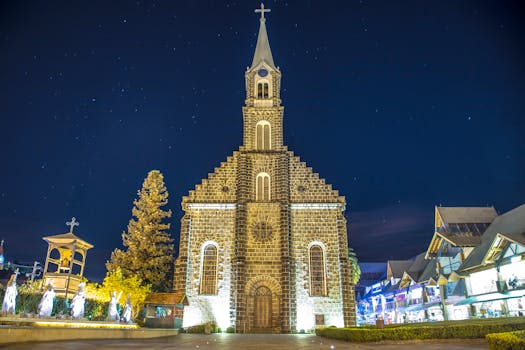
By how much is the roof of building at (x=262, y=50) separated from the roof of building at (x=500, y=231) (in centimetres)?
2447

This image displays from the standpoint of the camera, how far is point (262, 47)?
3825 centimetres

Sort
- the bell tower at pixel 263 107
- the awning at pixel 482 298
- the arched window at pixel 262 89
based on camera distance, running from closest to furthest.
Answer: the awning at pixel 482 298
the bell tower at pixel 263 107
the arched window at pixel 262 89

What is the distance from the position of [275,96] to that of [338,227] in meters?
13.5

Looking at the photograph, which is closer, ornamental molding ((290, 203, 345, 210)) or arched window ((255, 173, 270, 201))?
ornamental molding ((290, 203, 345, 210))

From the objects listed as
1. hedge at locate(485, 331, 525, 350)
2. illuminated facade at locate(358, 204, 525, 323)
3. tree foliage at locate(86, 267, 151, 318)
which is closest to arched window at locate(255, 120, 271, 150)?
tree foliage at locate(86, 267, 151, 318)

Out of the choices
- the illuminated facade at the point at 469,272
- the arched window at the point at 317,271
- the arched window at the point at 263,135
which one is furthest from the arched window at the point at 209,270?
the illuminated facade at the point at 469,272

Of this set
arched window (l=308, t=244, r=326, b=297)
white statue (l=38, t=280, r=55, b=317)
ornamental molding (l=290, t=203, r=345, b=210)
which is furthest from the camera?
ornamental molding (l=290, t=203, r=345, b=210)

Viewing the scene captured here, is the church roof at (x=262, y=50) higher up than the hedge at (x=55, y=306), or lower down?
higher up

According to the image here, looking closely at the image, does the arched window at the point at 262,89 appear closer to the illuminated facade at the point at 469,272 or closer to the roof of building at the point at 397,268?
the illuminated facade at the point at 469,272

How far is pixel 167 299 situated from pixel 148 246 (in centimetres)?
835

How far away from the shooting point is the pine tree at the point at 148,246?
32406mm

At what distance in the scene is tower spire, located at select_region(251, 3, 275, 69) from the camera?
36.6 metres

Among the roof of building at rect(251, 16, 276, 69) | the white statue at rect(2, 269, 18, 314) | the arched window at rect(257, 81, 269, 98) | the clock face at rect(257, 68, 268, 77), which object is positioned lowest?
the white statue at rect(2, 269, 18, 314)

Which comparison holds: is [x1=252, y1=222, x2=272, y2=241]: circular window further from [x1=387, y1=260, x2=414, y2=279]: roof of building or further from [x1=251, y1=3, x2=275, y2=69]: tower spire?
[x1=387, y1=260, x2=414, y2=279]: roof of building
